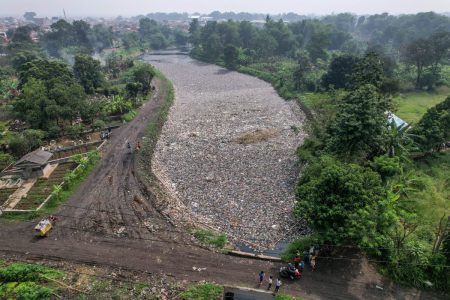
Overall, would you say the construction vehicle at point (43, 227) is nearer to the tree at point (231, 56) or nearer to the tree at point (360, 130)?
the tree at point (360, 130)

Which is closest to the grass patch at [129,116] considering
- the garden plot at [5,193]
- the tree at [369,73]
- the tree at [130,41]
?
the garden plot at [5,193]

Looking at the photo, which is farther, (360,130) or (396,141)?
(396,141)

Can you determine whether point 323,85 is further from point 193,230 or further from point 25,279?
point 25,279

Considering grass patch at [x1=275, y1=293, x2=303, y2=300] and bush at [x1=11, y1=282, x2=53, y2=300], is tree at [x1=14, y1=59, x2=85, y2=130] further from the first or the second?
grass patch at [x1=275, y1=293, x2=303, y2=300]

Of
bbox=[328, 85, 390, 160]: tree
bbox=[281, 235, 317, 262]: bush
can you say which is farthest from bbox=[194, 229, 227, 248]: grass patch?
bbox=[328, 85, 390, 160]: tree

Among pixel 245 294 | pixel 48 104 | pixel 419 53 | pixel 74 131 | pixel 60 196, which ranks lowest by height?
pixel 245 294

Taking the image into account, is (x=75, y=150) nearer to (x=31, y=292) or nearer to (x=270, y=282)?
(x=31, y=292)

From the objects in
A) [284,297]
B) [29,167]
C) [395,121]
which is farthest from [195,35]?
[284,297]
